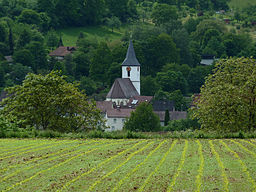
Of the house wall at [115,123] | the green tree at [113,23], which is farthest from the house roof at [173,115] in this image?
the green tree at [113,23]

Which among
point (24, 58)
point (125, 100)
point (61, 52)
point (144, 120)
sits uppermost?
point (61, 52)

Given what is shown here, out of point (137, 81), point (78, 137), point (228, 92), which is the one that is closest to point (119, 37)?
point (137, 81)

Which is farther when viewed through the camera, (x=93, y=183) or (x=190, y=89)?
(x=190, y=89)

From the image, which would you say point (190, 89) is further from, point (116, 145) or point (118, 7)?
point (116, 145)

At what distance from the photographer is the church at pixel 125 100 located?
87438 mm

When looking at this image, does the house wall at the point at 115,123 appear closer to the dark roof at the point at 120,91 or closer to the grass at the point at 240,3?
the dark roof at the point at 120,91

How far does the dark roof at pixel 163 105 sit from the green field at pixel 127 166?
7286cm

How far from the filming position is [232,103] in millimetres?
35375

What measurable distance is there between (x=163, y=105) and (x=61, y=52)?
43.2 meters

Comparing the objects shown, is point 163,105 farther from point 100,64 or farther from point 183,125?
point 100,64

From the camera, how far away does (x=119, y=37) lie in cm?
15588

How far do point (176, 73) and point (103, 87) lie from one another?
1460cm

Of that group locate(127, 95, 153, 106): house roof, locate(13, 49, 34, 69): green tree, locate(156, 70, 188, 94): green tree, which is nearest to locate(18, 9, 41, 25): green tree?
locate(13, 49, 34, 69): green tree

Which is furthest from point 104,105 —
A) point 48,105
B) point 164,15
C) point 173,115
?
point 164,15
